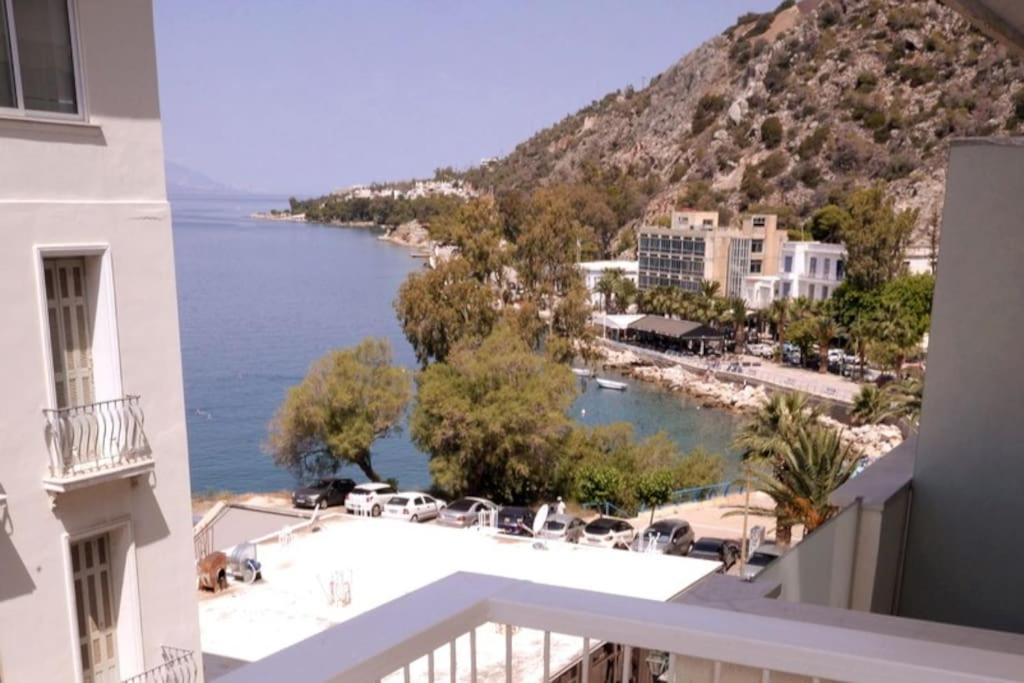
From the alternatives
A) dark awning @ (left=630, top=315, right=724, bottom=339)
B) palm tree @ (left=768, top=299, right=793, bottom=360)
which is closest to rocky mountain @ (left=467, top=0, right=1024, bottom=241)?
palm tree @ (left=768, top=299, right=793, bottom=360)

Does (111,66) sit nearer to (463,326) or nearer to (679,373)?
(463,326)

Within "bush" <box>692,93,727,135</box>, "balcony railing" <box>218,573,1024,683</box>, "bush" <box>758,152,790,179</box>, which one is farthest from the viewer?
"bush" <box>692,93,727,135</box>

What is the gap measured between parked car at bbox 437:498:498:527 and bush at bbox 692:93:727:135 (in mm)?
58527

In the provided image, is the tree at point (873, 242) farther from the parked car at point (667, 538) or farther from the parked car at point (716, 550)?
the parked car at point (716, 550)

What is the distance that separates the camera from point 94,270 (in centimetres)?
431

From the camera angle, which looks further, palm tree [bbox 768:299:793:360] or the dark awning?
the dark awning

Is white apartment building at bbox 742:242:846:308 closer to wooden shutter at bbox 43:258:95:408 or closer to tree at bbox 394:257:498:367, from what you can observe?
tree at bbox 394:257:498:367

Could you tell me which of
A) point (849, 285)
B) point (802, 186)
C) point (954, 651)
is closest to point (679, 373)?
point (849, 285)

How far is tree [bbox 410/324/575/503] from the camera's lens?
56.9 ft

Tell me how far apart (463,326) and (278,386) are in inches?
607

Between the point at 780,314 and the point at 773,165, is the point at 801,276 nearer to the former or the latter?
the point at 780,314

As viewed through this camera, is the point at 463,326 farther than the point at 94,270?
Yes

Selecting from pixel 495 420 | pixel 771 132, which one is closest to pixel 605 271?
pixel 771 132

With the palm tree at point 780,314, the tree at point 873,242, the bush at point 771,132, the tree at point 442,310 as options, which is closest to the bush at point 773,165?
the bush at point 771,132
